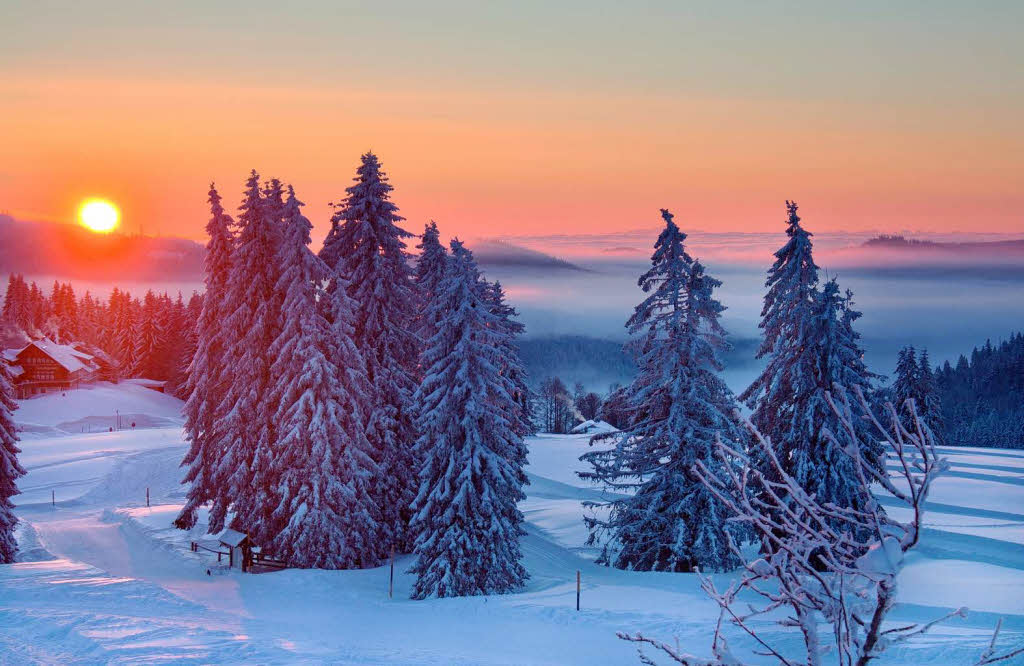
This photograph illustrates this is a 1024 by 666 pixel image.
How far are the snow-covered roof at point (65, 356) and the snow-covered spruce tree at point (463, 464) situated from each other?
86000mm

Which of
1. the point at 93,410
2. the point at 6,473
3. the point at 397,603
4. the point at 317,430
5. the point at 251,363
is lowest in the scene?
the point at 397,603

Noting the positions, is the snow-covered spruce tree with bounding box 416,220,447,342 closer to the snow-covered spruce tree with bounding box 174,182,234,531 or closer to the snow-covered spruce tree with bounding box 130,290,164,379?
the snow-covered spruce tree with bounding box 174,182,234,531

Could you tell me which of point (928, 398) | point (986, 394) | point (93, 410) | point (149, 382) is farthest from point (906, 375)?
point (986, 394)

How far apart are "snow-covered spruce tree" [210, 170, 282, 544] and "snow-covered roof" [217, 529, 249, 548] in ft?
1.36

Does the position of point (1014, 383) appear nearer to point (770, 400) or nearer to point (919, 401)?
point (919, 401)

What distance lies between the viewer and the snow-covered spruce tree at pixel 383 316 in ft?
100

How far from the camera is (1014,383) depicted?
5896 inches

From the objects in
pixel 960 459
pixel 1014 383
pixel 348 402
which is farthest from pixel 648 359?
pixel 1014 383

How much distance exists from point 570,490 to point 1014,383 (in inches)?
5588

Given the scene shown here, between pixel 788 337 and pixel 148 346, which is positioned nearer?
pixel 788 337

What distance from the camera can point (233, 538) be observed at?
3052cm

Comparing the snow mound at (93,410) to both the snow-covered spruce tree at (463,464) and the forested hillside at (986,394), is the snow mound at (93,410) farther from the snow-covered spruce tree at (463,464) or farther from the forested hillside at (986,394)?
the forested hillside at (986,394)

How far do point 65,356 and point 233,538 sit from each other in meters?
81.6

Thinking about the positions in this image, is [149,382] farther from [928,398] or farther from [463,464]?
[928,398]
